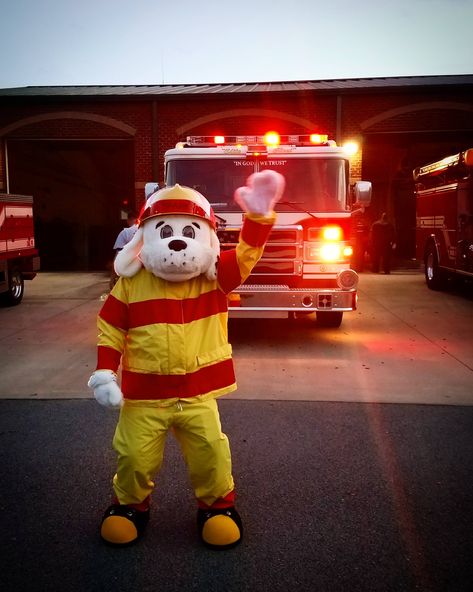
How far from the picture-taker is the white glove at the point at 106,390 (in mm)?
2906

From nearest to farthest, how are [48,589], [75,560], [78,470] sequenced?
[48,589]
[75,560]
[78,470]

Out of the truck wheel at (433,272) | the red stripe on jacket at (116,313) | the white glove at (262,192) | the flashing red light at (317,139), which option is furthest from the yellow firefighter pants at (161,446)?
the truck wheel at (433,272)

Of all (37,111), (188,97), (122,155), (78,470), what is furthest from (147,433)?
(122,155)

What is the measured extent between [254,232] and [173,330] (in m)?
0.61

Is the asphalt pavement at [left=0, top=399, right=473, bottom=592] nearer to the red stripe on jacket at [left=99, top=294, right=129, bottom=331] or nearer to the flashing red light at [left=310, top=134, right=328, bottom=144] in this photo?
the red stripe on jacket at [left=99, top=294, right=129, bottom=331]

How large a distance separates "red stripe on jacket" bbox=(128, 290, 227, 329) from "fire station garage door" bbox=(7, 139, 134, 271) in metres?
18.0

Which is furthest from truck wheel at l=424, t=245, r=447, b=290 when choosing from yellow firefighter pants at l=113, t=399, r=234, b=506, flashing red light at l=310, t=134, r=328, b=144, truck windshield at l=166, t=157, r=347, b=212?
yellow firefighter pants at l=113, t=399, r=234, b=506

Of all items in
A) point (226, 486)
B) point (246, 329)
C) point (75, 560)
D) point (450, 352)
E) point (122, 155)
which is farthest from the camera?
point (122, 155)

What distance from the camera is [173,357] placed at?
3020 millimetres

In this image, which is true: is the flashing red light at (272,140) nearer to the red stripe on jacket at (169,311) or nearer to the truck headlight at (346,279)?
the truck headlight at (346,279)

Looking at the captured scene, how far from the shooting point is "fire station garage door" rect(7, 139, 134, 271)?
70.3ft

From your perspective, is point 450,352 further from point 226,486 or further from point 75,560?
point 75,560

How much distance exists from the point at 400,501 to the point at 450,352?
4.37 meters

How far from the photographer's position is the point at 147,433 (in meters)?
2.99
